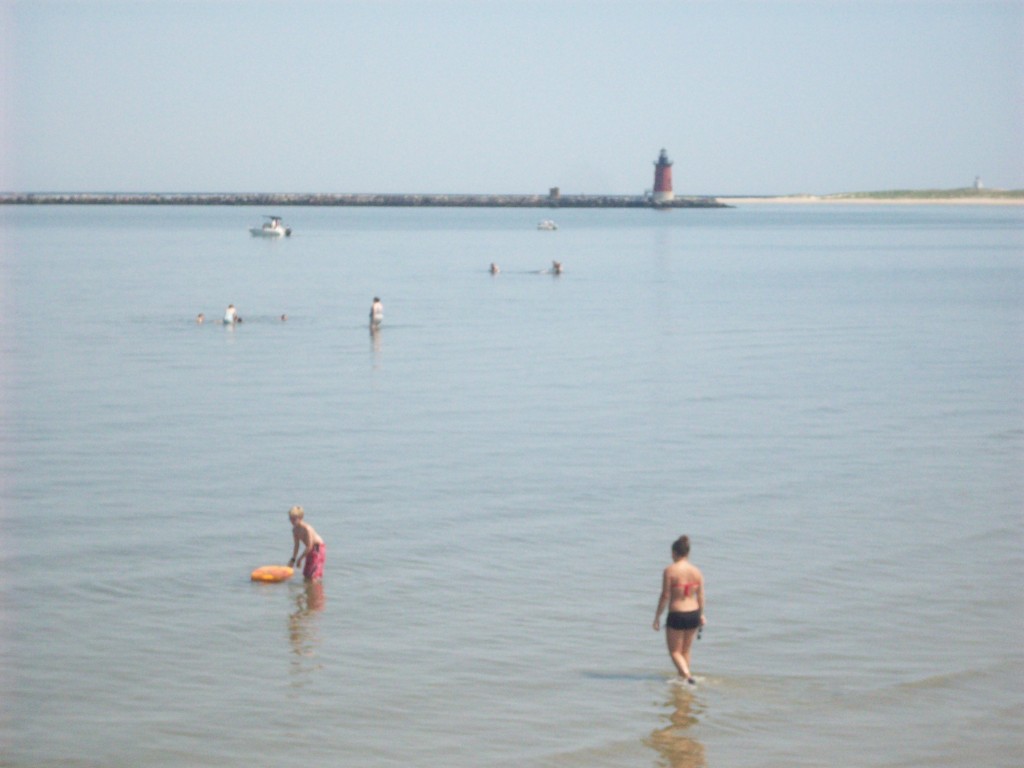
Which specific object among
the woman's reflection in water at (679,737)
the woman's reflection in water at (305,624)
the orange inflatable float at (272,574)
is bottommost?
the woman's reflection in water at (679,737)

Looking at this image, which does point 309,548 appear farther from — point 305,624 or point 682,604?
point 682,604

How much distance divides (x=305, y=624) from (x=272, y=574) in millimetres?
1877

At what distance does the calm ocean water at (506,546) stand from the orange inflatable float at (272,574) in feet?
1.13

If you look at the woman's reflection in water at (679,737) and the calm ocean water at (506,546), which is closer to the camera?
the woman's reflection in water at (679,737)

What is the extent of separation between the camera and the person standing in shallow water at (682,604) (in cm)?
1504

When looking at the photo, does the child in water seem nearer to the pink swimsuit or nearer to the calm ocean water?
the pink swimsuit

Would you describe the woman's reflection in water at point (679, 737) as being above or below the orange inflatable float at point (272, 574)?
below

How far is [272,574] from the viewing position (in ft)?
64.2

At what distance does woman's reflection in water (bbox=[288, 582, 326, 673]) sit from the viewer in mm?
16641

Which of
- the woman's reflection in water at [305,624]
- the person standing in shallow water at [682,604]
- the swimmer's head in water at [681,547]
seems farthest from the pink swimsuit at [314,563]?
the swimmer's head in water at [681,547]

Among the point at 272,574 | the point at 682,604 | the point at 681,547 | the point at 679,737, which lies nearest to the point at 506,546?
the point at 272,574

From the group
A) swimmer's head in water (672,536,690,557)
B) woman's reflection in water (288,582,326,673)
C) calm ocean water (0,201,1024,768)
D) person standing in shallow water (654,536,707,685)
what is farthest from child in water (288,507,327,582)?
swimmer's head in water (672,536,690,557)

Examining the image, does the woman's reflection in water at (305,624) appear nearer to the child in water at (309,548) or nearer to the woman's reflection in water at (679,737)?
the child in water at (309,548)

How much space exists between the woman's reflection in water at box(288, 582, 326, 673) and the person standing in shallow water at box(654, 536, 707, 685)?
4.19m
